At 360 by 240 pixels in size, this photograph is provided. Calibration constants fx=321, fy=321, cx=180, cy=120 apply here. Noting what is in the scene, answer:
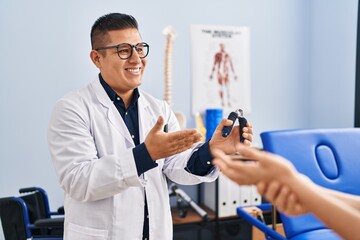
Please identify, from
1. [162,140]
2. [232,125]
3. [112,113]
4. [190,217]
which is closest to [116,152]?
[112,113]

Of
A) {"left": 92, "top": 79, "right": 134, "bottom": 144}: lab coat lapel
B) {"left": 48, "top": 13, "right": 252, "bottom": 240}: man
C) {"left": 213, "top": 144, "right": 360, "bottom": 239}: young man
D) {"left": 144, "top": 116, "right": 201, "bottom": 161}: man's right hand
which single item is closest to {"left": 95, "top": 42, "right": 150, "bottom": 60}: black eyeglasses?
{"left": 48, "top": 13, "right": 252, "bottom": 240}: man

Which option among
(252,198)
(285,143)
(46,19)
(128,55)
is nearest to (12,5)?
(46,19)

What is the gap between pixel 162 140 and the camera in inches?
36.6

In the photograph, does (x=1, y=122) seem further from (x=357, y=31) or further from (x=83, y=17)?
(x=357, y=31)

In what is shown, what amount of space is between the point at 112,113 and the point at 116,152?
153mm

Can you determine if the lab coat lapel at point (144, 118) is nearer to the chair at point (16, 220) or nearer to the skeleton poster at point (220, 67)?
the chair at point (16, 220)

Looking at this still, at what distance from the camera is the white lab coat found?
98cm

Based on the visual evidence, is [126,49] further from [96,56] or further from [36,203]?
[36,203]

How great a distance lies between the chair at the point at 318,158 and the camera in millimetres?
1259

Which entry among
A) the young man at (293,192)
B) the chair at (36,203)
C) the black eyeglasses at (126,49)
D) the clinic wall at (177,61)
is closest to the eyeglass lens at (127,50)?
the black eyeglasses at (126,49)

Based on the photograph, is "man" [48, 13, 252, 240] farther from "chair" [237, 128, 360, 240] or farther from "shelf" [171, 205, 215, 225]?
"shelf" [171, 205, 215, 225]

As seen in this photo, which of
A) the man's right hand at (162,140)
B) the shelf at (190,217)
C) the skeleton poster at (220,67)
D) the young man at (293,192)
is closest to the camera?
the young man at (293,192)

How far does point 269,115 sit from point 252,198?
0.82 meters

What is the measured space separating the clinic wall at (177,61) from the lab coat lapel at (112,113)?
118cm
